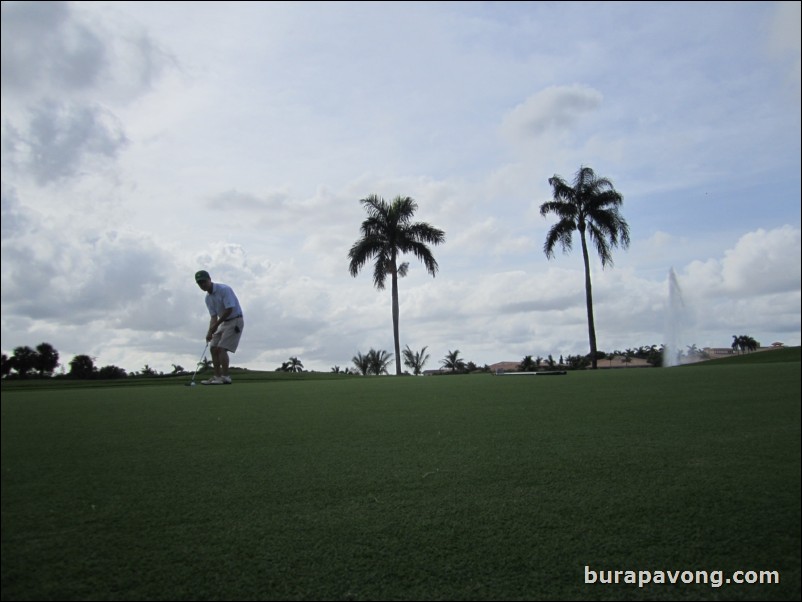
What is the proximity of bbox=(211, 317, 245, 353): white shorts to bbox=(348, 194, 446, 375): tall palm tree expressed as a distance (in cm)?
→ 2041

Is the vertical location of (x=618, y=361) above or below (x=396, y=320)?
below

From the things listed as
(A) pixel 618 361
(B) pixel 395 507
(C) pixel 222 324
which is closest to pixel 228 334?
(C) pixel 222 324

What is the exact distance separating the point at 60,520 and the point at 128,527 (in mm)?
283

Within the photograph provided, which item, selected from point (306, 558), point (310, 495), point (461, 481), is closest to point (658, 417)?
point (461, 481)

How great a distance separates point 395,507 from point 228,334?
7.22 meters

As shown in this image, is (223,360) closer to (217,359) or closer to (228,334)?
(217,359)

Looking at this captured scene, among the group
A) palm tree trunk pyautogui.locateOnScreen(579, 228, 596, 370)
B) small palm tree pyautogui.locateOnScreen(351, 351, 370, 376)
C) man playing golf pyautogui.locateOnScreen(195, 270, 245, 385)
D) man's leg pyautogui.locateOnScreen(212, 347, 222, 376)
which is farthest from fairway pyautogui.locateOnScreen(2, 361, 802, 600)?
small palm tree pyautogui.locateOnScreen(351, 351, 370, 376)

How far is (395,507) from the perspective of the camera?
228 cm

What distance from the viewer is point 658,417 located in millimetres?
3955

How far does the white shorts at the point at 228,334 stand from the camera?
884 centimetres

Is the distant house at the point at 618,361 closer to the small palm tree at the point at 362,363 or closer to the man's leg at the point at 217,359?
the small palm tree at the point at 362,363

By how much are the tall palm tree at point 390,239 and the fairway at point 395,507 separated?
26.0m

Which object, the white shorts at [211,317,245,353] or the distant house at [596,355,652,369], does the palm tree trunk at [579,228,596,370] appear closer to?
the white shorts at [211,317,245,353]

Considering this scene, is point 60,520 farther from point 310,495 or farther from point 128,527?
point 310,495
